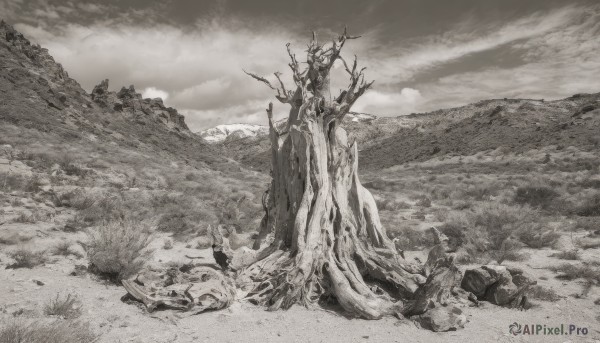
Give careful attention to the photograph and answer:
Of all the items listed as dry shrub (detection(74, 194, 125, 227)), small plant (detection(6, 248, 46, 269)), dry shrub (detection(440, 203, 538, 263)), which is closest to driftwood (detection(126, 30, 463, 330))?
A: small plant (detection(6, 248, 46, 269))

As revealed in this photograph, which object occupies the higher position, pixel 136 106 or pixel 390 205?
pixel 136 106

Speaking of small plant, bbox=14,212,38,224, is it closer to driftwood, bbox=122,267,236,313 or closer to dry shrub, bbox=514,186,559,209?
Result: driftwood, bbox=122,267,236,313

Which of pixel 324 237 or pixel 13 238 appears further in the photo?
pixel 13 238

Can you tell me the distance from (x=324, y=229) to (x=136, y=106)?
47850 mm

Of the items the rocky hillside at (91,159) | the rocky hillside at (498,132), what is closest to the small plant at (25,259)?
the rocky hillside at (91,159)

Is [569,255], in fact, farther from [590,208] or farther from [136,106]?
[136,106]

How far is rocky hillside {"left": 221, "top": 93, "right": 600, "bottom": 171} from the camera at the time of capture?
39.2 metres

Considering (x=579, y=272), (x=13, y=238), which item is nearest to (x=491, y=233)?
(x=579, y=272)

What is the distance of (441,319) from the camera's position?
529 cm

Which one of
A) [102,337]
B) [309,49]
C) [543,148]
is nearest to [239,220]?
[309,49]

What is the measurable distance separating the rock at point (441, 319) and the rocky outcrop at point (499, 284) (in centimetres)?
108

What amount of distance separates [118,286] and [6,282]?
4.97 ft

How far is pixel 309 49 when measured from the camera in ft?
23.8

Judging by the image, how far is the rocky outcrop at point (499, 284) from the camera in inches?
238
